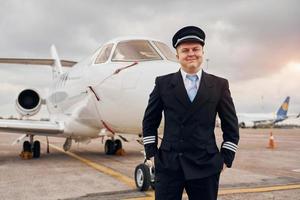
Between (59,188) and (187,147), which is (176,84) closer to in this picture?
(187,147)

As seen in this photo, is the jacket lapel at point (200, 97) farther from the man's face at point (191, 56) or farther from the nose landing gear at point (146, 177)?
the nose landing gear at point (146, 177)

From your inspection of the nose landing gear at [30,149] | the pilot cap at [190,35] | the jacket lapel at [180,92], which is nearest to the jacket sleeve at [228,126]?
the jacket lapel at [180,92]

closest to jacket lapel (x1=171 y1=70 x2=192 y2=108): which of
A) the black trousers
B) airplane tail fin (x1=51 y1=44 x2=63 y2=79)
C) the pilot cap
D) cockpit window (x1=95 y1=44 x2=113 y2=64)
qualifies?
Answer: the pilot cap

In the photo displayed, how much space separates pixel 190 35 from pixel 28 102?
11283 millimetres

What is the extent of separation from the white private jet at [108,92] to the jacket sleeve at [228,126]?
3.45 metres

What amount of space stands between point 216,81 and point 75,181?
15.7ft

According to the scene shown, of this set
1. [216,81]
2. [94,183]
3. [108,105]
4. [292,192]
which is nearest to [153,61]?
[108,105]

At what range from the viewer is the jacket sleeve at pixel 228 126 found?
8.68 ft

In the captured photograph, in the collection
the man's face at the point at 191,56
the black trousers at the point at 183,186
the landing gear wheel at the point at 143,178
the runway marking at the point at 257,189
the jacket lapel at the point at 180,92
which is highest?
the man's face at the point at 191,56

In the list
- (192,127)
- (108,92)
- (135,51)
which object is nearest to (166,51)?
(135,51)

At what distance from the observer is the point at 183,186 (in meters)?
2.67

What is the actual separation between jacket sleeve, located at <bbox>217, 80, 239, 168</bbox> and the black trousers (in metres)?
0.18

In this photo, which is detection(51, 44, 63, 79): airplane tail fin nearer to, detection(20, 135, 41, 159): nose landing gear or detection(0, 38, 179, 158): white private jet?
detection(0, 38, 179, 158): white private jet

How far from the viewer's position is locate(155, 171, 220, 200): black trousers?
2.60 metres
